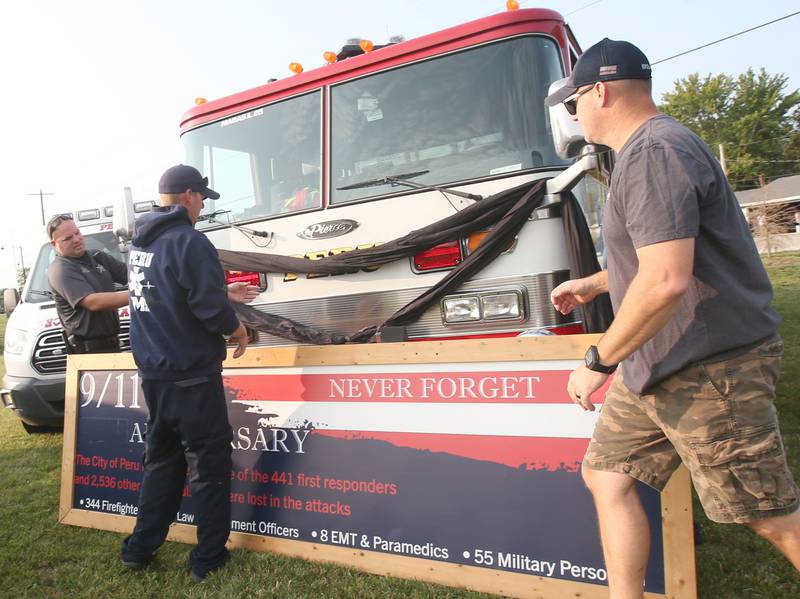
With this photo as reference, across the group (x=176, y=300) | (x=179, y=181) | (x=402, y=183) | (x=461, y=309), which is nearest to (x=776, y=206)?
(x=402, y=183)

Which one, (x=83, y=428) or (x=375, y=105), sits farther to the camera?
(x=375, y=105)

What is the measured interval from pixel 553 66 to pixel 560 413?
226 cm

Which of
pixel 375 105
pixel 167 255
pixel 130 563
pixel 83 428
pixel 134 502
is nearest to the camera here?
pixel 167 255

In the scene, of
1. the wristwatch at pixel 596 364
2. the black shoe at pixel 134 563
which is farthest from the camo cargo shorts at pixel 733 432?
the black shoe at pixel 134 563

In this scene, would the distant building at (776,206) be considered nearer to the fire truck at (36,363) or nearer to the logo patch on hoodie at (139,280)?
the fire truck at (36,363)

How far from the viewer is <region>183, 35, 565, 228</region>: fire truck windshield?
3873 millimetres

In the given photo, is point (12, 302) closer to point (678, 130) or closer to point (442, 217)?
point (442, 217)

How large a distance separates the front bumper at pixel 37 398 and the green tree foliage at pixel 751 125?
5872 cm

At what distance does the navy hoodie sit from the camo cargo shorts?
2033mm

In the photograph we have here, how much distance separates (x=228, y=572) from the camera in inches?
122

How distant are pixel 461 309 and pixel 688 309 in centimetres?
197

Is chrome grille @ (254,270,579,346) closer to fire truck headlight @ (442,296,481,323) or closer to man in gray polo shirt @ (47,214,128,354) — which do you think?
fire truck headlight @ (442,296,481,323)

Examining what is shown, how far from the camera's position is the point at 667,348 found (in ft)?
6.14

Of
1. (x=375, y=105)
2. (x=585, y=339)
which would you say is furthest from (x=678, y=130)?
(x=375, y=105)
